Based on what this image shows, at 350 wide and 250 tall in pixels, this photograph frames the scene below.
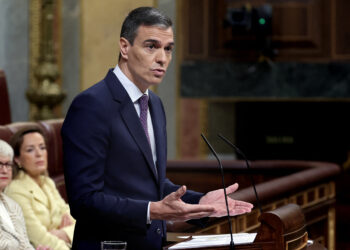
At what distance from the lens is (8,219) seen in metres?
2.97

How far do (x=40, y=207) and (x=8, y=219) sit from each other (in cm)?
60

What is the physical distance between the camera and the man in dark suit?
1.65m

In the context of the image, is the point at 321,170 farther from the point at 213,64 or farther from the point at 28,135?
the point at 213,64

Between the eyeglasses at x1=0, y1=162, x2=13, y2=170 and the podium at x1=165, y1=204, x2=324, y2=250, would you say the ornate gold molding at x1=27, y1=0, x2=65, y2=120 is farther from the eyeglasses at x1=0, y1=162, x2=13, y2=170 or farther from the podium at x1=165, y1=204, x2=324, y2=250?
the podium at x1=165, y1=204, x2=324, y2=250

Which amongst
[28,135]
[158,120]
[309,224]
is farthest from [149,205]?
[309,224]

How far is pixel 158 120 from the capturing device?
1833mm

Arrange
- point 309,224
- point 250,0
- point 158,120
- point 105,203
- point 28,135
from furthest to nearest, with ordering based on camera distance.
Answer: point 250,0
point 309,224
point 28,135
point 158,120
point 105,203

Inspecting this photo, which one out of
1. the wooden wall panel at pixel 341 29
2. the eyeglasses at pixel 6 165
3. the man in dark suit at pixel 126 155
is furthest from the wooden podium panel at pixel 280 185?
the wooden wall panel at pixel 341 29

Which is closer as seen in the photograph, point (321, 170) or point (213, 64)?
point (321, 170)

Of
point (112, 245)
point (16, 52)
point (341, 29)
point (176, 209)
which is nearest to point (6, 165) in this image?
point (112, 245)

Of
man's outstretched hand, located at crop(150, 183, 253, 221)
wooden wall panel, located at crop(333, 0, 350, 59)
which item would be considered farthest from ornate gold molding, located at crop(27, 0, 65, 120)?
man's outstretched hand, located at crop(150, 183, 253, 221)

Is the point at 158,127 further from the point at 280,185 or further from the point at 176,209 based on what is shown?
the point at 280,185

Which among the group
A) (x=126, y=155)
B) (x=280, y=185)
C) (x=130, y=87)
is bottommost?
(x=280, y=185)

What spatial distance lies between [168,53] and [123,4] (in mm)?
7067
